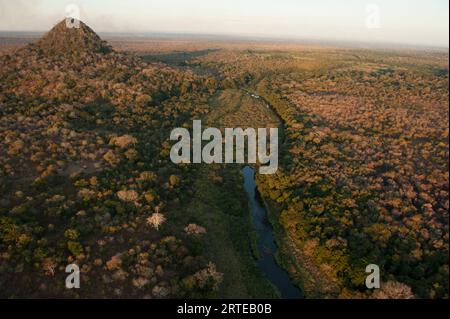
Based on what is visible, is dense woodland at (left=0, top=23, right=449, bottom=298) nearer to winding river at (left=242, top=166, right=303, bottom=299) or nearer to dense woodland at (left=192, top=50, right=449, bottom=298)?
dense woodland at (left=192, top=50, right=449, bottom=298)

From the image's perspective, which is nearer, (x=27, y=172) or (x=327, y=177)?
(x=27, y=172)

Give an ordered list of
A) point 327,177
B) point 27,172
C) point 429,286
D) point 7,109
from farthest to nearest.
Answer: point 7,109 < point 327,177 < point 27,172 < point 429,286

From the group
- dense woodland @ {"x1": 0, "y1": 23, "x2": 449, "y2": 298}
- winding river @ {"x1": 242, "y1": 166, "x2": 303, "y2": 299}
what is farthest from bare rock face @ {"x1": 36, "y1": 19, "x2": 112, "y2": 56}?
winding river @ {"x1": 242, "y1": 166, "x2": 303, "y2": 299}

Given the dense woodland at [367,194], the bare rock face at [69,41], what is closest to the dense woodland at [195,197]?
the dense woodland at [367,194]

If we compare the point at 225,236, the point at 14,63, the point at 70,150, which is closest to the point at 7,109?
the point at 70,150

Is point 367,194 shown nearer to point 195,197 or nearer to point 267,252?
point 267,252

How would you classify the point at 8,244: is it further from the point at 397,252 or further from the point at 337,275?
the point at 397,252
